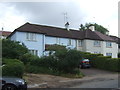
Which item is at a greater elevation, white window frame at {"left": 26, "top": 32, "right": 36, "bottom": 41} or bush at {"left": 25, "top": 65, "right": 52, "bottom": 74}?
white window frame at {"left": 26, "top": 32, "right": 36, "bottom": 41}

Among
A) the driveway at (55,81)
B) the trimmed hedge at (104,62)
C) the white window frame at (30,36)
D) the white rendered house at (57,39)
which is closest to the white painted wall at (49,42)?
the white rendered house at (57,39)

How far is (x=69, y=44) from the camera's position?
34.3 m

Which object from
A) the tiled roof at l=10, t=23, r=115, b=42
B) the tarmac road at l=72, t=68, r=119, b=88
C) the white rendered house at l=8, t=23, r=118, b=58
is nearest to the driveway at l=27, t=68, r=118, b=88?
the tarmac road at l=72, t=68, r=119, b=88

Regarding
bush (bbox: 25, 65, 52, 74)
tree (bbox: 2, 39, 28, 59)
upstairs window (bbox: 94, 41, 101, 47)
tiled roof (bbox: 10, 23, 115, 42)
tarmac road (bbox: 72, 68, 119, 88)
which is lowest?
tarmac road (bbox: 72, 68, 119, 88)

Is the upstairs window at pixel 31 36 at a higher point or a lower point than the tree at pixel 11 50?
higher

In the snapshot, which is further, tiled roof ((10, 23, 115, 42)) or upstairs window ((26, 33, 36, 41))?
tiled roof ((10, 23, 115, 42))

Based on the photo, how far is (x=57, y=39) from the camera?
3275 centimetres

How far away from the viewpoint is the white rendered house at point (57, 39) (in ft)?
94.5

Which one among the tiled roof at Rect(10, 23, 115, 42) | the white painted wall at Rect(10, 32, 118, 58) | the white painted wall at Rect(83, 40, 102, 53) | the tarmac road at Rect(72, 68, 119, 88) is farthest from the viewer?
the white painted wall at Rect(83, 40, 102, 53)

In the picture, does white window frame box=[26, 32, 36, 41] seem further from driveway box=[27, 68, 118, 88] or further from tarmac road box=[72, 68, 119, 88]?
tarmac road box=[72, 68, 119, 88]

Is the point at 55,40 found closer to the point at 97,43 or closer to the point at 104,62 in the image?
the point at 97,43

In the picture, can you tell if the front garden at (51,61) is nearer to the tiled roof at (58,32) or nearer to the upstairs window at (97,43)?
the tiled roof at (58,32)

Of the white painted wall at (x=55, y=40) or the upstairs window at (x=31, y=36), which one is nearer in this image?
the upstairs window at (x=31, y=36)

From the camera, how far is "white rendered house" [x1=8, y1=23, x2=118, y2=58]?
94.5 feet
